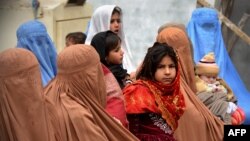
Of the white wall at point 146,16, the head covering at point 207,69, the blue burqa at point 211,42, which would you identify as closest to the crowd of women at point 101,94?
the head covering at point 207,69

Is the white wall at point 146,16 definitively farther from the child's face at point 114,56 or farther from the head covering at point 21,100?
the head covering at point 21,100

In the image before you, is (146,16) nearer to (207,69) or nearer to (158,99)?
(207,69)

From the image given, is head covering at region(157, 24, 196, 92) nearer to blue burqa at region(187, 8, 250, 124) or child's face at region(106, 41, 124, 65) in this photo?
child's face at region(106, 41, 124, 65)

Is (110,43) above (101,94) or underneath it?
above

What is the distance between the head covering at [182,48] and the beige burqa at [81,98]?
125cm

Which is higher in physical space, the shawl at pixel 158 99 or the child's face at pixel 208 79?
the shawl at pixel 158 99

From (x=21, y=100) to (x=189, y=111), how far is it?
1850mm

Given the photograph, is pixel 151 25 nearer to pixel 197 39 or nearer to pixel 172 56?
pixel 197 39

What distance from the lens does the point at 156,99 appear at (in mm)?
3928

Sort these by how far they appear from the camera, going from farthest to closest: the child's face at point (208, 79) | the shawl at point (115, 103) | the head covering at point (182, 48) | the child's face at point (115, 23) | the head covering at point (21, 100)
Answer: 1. the child's face at point (115, 23)
2. the child's face at point (208, 79)
3. the head covering at point (182, 48)
4. the shawl at point (115, 103)
5. the head covering at point (21, 100)

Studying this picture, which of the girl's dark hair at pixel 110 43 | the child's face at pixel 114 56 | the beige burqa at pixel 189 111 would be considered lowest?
the beige burqa at pixel 189 111

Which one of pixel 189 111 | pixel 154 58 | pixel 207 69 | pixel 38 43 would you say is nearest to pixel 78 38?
pixel 38 43

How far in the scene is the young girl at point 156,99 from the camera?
392 centimetres

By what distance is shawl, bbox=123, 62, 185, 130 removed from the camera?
12.8ft
